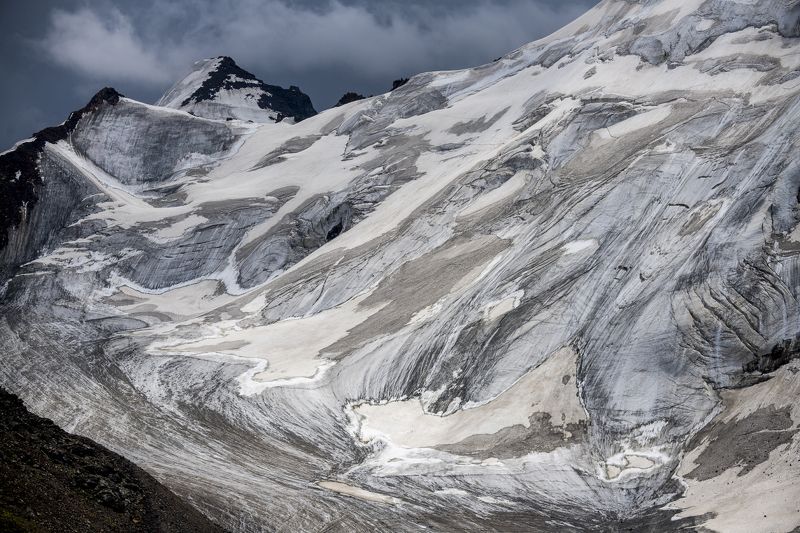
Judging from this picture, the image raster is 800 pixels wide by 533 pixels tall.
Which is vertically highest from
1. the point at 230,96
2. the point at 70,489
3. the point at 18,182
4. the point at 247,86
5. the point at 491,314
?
the point at 247,86

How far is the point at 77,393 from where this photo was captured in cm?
4516

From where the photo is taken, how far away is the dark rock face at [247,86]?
154 meters

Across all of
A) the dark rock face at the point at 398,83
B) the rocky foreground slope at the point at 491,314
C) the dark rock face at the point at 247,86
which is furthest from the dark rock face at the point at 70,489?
the dark rock face at the point at 247,86

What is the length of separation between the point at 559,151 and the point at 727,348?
28.3 meters

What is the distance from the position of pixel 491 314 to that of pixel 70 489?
27190 mm

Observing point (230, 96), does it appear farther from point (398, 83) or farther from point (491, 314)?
point (491, 314)

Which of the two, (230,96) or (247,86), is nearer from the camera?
(230,96)

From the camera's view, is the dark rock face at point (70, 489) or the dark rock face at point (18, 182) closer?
the dark rock face at point (70, 489)

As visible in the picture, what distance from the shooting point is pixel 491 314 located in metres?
44.6

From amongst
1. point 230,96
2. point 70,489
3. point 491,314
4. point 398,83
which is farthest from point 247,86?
point 70,489

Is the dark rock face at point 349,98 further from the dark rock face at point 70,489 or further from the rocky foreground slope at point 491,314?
the dark rock face at point 70,489

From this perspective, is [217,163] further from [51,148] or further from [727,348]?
[727,348]

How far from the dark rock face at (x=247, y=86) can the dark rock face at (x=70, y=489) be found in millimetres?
131073

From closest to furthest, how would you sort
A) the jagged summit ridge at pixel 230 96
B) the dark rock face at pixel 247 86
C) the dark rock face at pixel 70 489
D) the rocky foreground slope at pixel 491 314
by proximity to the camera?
the dark rock face at pixel 70 489 → the rocky foreground slope at pixel 491 314 → the jagged summit ridge at pixel 230 96 → the dark rock face at pixel 247 86
